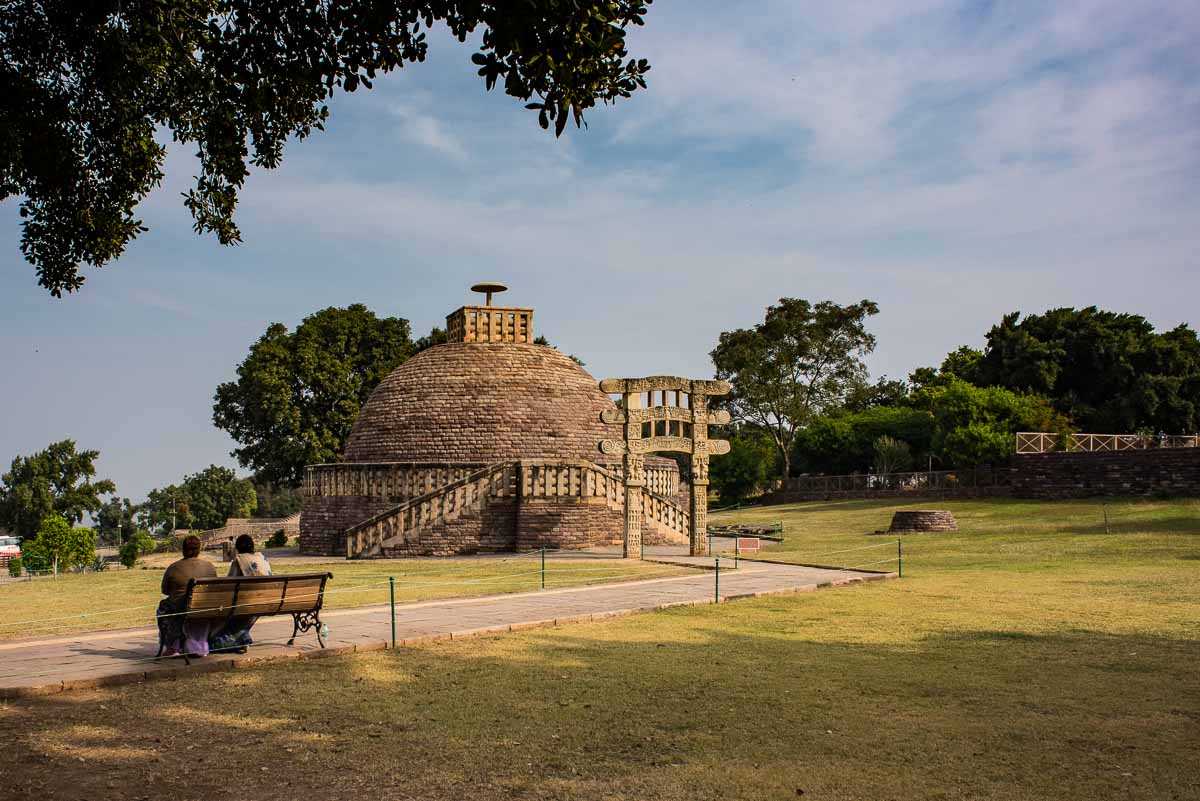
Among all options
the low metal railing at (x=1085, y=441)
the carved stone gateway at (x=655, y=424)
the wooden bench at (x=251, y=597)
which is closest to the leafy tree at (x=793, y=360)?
the low metal railing at (x=1085, y=441)

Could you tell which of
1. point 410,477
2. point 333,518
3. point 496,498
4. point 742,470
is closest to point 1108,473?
point 496,498

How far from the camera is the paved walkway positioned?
27.0ft

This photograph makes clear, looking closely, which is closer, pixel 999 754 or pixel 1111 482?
pixel 999 754

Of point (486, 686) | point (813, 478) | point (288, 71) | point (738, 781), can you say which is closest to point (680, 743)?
point (738, 781)

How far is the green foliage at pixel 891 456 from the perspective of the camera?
53.9 meters

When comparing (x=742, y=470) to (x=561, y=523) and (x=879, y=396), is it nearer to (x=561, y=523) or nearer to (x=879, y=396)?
(x=879, y=396)

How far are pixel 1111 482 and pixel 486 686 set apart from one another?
33030 millimetres

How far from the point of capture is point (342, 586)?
1727 centimetres

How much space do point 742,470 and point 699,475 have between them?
36.7 m

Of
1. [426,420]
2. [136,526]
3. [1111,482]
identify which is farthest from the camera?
[136,526]

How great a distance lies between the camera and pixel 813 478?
56.3 meters

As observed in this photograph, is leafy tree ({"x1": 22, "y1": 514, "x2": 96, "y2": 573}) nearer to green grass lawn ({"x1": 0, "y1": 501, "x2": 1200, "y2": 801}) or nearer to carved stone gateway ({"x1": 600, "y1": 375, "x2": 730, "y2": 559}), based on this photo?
carved stone gateway ({"x1": 600, "y1": 375, "x2": 730, "y2": 559})

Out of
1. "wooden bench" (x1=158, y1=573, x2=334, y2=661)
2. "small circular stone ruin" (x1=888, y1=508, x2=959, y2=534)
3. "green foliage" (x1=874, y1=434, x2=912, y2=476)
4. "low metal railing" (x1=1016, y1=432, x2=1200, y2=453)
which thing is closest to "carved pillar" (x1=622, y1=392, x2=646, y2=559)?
"small circular stone ruin" (x1=888, y1=508, x2=959, y2=534)

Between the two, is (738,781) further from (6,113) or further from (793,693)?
(6,113)
